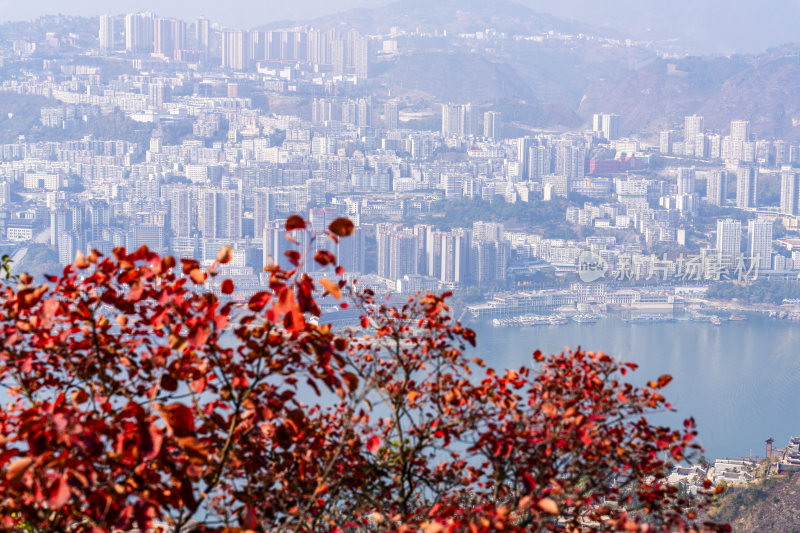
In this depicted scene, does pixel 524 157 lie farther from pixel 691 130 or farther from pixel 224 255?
pixel 224 255

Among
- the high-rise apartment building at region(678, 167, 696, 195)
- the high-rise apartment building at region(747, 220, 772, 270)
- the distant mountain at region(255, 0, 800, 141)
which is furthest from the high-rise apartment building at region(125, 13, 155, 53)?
the high-rise apartment building at region(747, 220, 772, 270)

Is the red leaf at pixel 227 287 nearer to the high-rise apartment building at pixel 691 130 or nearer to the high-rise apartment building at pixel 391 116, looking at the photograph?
the high-rise apartment building at pixel 391 116

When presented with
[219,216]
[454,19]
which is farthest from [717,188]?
[454,19]

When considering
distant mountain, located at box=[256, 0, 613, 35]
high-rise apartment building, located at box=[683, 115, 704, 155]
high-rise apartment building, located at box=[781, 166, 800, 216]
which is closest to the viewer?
high-rise apartment building, located at box=[781, 166, 800, 216]

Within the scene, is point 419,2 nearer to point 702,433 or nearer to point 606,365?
point 702,433

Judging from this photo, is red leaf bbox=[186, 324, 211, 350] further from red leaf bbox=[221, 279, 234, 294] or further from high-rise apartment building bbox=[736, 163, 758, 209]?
high-rise apartment building bbox=[736, 163, 758, 209]

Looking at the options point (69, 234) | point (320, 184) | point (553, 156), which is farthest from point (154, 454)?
point (553, 156)

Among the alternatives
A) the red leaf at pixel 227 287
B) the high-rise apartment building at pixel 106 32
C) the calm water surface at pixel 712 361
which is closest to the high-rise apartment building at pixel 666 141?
the calm water surface at pixel 712 361
